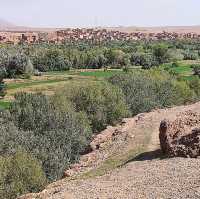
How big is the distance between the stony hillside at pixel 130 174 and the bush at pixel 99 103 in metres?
11.6

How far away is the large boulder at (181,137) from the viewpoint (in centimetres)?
2248

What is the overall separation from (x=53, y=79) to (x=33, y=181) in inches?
2519

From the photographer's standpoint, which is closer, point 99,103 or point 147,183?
point 147,183

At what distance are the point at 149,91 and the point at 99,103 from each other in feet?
24.3

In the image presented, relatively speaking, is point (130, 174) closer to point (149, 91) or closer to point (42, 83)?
point (149, 91)

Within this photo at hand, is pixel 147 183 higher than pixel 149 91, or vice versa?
pixel 147 183

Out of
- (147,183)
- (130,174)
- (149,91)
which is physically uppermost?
(147,183)

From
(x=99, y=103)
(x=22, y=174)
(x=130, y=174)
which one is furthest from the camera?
(x=99, y=103)

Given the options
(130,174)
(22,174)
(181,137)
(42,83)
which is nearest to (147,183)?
(130,174)

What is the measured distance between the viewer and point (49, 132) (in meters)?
35.7

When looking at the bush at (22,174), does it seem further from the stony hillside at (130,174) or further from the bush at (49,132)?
the bush at (49,132)

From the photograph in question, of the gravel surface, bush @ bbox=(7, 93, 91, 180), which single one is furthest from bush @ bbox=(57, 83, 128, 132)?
the gravel surface

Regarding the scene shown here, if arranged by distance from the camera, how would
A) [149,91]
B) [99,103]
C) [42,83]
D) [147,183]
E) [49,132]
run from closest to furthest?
1. [147,183]
2. [49,132]
3. [99,103]
4. [149,91]
5. [42,83]

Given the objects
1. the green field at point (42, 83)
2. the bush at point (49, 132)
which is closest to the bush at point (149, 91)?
the bush at point (49, 132)
